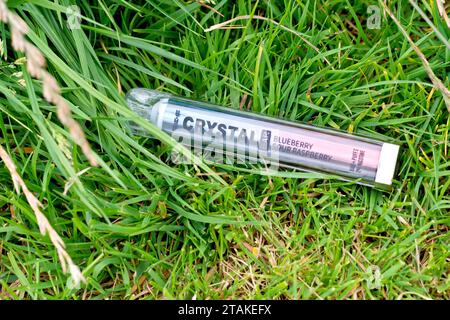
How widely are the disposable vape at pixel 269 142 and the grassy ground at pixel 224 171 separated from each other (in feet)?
0.13

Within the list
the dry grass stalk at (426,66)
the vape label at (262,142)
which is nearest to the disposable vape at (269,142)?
the vape label at (262,142)

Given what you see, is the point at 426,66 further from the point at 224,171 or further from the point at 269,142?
the point at 224,171

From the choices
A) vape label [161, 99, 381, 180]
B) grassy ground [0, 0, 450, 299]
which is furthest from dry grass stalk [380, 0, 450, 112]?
vape label [161, 99, 381, 180]

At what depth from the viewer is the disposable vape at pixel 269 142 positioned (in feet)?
4.59

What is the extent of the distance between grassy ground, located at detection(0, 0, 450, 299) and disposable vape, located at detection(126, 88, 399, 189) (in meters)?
0.04

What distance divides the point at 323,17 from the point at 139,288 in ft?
2.64

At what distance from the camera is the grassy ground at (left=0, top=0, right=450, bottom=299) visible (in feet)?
4.39

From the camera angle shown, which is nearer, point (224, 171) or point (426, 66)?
point (426, 66)

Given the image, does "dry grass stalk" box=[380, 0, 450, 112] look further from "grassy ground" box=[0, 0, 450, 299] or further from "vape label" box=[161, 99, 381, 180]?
"vape label" box=[161, 99, 381, 180]

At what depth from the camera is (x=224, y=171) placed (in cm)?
143

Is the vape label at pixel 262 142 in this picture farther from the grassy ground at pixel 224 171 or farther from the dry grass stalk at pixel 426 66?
the dry grass stalk at pixel 426 66

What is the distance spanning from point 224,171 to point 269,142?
128 millimetres

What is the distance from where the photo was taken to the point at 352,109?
1480 mm

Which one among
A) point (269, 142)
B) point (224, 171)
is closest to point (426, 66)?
point (269, 142)
